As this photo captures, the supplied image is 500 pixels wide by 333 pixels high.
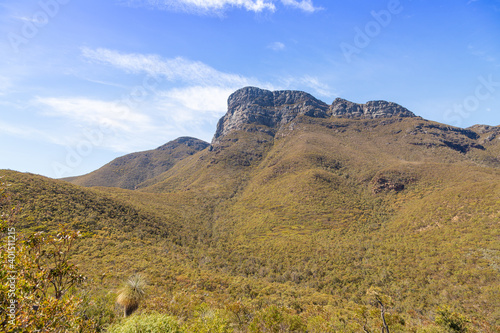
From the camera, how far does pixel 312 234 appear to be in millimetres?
62438

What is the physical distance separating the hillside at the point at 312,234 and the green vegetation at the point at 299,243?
0.30m

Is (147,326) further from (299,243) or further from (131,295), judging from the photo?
(299,243)

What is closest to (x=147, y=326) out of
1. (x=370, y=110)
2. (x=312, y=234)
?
(x=312, y=234)

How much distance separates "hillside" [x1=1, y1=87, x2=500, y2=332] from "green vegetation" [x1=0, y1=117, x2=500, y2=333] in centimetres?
30

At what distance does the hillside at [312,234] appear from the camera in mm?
26109

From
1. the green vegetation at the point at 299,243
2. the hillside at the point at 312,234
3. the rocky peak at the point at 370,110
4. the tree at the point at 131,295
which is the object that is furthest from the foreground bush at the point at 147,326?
the rocky peak at the point at 370,110

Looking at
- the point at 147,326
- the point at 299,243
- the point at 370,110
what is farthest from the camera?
the point at 370,110

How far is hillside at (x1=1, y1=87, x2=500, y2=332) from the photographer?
1028 inches

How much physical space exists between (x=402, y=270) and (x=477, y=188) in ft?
126

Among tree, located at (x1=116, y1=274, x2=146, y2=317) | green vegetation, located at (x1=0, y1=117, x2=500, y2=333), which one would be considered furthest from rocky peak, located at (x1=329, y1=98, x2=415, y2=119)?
tree, located at (x1=116, y1=274, x2=146, y2=317)

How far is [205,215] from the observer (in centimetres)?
8212

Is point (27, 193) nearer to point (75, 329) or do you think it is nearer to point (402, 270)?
point (75, 329)

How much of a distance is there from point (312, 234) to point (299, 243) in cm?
736

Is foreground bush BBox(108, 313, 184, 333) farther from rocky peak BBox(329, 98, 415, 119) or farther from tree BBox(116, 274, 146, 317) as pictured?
rocky peak BBox(329, 98, 415, 119)
